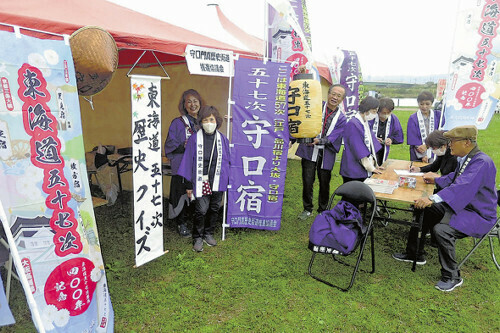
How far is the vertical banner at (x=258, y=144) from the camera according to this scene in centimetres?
416

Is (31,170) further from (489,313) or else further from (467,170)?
(489,313)

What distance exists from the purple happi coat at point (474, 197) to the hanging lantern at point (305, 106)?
5.45ft

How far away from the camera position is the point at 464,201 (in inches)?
126

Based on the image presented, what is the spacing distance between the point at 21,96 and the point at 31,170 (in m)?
0.49

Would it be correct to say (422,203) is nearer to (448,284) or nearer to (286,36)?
(448,284)

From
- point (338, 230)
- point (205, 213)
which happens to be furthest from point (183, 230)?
point (338, 230)

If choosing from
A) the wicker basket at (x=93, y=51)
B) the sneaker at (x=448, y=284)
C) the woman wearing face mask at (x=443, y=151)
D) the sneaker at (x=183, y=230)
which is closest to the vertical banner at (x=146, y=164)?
the wicker basket at (x=93, y=51)

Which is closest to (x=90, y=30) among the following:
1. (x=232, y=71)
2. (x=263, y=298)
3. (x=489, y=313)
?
(x=232, y=71)

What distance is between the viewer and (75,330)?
7.68ft

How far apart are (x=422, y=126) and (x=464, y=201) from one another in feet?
8.39

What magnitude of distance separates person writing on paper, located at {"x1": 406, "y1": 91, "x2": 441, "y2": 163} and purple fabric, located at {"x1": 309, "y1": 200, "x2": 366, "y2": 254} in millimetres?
2843

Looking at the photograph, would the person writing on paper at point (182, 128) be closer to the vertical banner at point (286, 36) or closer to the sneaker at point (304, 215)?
the vertical banner at point (286, 36)

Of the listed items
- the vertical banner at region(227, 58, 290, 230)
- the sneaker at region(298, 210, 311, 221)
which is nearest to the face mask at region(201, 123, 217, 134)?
the vertical banner at region(227, 58, 290, 230)

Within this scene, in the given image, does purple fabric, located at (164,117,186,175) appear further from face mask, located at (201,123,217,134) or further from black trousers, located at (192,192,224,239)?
black trousers, located at (192,192,224,239)
